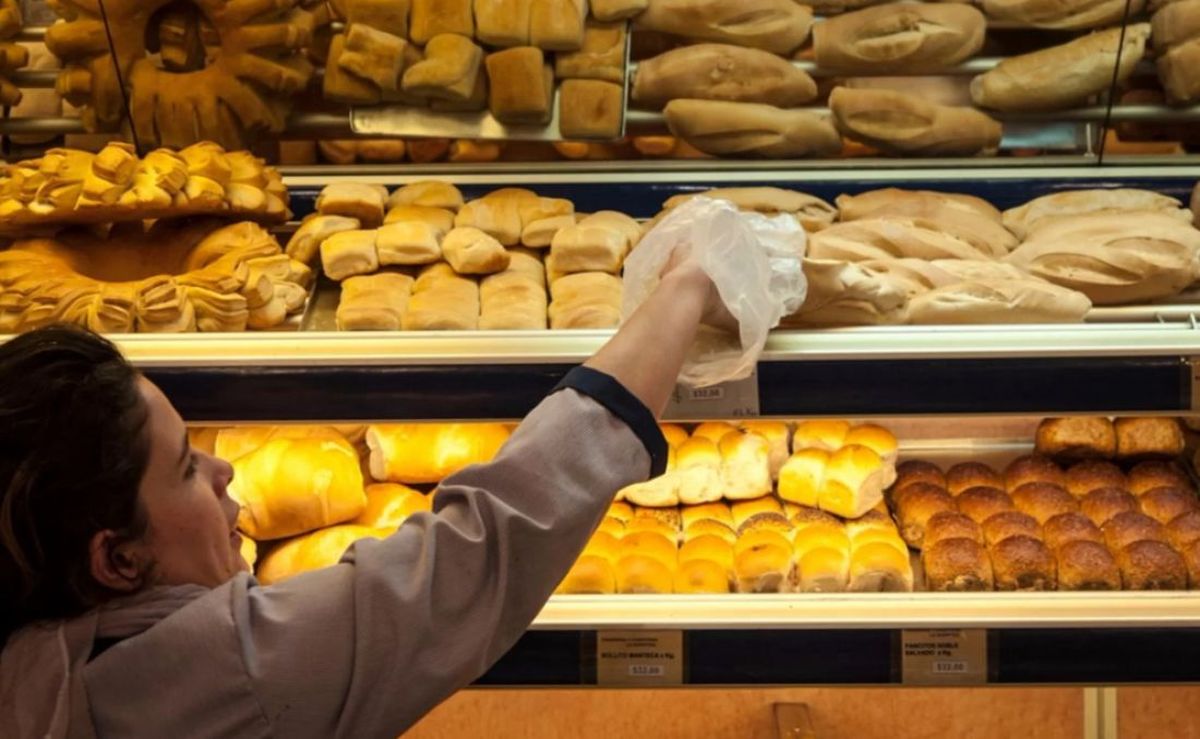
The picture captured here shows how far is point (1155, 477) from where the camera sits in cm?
218

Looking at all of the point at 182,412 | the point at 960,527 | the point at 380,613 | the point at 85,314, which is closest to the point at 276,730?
the point at 380,613

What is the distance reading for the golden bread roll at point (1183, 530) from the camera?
6.57 feet

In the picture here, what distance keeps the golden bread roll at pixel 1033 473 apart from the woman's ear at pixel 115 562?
4.69ft

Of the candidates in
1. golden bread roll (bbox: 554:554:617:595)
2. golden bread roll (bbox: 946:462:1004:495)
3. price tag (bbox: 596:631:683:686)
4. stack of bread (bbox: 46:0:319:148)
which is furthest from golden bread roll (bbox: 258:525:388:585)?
golden bread roll (bbox: 946:462:1004:495)

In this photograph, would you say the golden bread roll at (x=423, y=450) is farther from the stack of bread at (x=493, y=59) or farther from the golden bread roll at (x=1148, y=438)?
the golden bread roll at (x=1148, y=438)

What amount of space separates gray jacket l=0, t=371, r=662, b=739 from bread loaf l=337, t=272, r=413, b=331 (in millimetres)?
635

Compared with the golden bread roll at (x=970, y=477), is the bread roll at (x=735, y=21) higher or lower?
higher

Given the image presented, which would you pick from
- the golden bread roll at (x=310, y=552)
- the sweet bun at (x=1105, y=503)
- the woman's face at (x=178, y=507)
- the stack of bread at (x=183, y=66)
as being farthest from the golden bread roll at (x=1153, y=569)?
the stack of bread at (x=183, y=66)

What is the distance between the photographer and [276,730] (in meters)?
1.15

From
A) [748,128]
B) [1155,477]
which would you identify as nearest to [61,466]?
[748,128]

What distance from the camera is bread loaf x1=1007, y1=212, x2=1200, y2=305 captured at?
1.85 metres

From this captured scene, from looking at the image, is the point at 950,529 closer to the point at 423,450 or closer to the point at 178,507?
the point at 423,450

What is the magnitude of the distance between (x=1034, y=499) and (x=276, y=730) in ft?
4.43

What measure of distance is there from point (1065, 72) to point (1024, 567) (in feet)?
2.64
